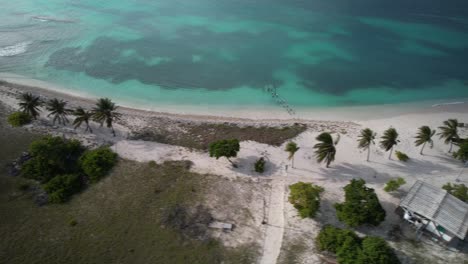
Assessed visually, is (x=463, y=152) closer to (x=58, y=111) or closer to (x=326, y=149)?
(x=326, y=149)

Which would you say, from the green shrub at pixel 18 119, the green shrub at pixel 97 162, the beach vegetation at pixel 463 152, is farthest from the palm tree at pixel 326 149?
the green shrub at pixel 18 119

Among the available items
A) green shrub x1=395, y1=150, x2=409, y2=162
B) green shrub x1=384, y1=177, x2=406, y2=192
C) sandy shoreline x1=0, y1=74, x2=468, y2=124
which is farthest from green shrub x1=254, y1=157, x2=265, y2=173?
green shrub x1=395, y1=150, x2=409, y2=162

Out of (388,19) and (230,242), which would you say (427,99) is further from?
(230,242)

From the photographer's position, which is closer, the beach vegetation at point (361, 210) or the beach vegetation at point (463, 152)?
the beach vegetation at point (361, 210)

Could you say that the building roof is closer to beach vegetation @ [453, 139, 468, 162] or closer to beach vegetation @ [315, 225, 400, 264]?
beach vegetation @ [315, 225, 400, 264]

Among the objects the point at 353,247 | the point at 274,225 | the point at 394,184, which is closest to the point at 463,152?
the point at 394,184

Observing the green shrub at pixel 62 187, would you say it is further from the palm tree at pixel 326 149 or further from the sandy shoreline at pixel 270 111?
the palm tree at pixel 326 149

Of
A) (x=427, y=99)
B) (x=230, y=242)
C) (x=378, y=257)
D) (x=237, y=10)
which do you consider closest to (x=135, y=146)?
(x=230, y=242)
